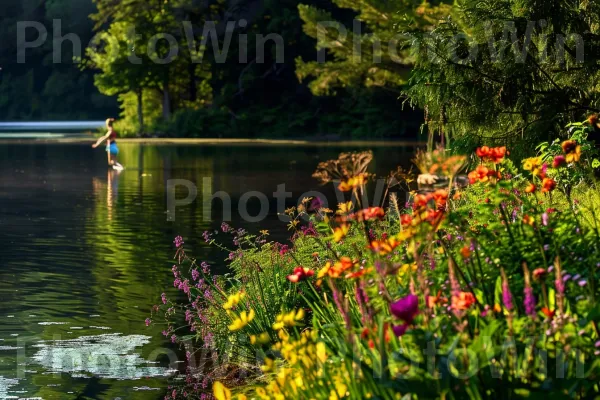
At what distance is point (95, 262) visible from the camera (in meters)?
16.3

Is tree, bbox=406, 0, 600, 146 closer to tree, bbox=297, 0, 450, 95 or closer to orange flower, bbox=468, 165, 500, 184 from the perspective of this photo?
orange flower, bbox=468, 165, 500, 184

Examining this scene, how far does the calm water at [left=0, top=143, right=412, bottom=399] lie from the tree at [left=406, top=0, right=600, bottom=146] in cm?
361

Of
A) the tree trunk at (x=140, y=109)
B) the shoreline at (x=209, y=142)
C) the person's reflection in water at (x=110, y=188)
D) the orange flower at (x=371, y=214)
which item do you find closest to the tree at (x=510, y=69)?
the orange flower at (x=371, y=214)

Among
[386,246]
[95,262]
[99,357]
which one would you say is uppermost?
[386,246]

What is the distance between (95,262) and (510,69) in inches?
229

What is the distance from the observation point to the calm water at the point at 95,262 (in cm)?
991

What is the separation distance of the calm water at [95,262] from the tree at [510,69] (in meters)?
3.61

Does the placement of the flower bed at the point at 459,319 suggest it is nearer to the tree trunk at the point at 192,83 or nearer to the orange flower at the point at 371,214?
the orange flower at the point at 371,214

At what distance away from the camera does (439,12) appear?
1641 inches

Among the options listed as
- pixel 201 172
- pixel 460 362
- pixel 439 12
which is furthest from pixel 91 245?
pixel 439 12

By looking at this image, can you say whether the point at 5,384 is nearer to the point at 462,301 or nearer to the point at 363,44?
the point at 462,301

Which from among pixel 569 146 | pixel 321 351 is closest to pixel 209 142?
pixel 569 146

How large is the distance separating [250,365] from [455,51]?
19.0ft

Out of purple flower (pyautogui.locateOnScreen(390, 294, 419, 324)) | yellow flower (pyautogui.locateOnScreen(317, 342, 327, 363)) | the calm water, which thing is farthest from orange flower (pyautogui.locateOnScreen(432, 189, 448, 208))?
the calm water
